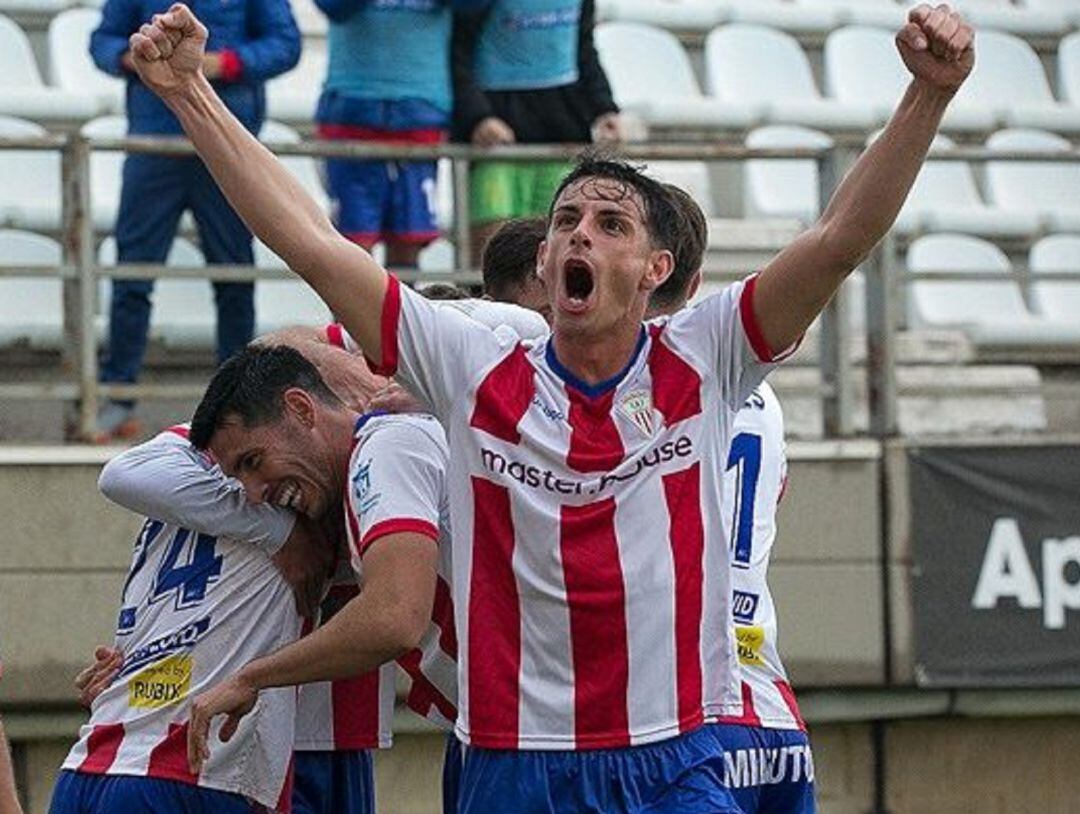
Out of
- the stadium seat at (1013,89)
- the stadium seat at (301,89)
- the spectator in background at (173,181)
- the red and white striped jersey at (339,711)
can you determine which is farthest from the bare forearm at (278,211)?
the stadium seat at (1013,89)

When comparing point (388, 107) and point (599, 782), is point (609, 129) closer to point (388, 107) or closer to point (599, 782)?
point (388, 107)

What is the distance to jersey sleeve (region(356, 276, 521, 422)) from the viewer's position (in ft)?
17.5

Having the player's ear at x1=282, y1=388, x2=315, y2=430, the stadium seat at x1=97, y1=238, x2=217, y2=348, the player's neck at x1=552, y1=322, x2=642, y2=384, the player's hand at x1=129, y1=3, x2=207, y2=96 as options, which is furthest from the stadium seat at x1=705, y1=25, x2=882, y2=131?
the player's hand at x1=129, y1=3, x2=207, y2=96

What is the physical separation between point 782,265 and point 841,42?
8.54m

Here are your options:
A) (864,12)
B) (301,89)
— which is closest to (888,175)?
(301,89)

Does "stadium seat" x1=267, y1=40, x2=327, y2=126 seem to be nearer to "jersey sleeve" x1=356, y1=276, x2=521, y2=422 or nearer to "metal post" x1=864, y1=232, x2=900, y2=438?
"metal post" x1=864, y1=232, x2=900, y2=438

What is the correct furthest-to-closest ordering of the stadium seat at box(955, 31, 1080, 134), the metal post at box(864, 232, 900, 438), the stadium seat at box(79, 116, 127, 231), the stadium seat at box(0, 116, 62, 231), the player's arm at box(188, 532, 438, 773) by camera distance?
the stadium seat at box(955, 31, 1080, 134), the stadium seat at box(79, 116, 127, 231), the stadium seat at box(0, 116, 62, 231), the metal post at box(864, 232, 900, 438), the player's arm at box(188, 532, 438, 773)

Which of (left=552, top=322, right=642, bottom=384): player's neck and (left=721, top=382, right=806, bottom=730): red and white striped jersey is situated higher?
(left=552, top=322, right=642, bottom=384): player's neck

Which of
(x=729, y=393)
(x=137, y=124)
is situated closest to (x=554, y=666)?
(x=729, y=393)

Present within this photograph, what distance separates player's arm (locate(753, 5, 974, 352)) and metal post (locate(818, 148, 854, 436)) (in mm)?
4997

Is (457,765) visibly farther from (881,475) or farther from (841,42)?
(841,42)

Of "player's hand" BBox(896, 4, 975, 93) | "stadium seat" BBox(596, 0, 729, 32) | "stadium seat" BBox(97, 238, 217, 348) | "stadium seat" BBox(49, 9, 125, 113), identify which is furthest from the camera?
"stadium seat" BBox(596, 0, 729, 32)

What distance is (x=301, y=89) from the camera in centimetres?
1234

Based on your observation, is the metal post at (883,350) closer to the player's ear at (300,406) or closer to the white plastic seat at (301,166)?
the white plastic seat at (301,166)
